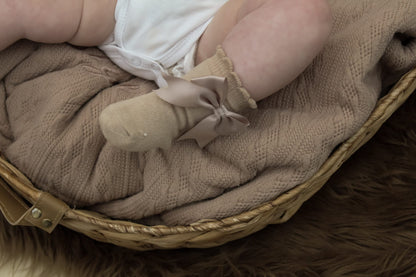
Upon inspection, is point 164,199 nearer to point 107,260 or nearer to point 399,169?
point 107,260

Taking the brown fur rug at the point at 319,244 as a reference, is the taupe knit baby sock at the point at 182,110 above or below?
above

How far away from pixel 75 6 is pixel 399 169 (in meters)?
0.75

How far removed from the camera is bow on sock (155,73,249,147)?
26.7 inches

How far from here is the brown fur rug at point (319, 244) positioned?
89 cm

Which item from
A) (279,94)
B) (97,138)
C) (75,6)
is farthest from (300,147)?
(75,6)

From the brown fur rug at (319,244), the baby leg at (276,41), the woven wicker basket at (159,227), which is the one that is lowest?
the brown fur rug at (319,244)

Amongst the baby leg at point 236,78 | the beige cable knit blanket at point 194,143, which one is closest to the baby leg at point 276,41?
the baby leg at point 236,78

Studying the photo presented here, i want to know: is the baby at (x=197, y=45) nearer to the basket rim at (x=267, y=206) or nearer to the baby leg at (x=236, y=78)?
the baby leg at (x=236, y=78)

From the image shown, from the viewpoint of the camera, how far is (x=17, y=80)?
36.6 inches

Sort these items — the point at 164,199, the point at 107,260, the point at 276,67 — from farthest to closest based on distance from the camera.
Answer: the point at 107,260 → the point at 164,199 → the point at 276,67

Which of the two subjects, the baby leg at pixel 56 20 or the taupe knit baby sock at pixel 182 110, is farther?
the baby leg at pixel 56 20

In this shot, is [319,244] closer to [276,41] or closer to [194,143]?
[194,143]

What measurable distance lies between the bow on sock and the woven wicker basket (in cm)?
16

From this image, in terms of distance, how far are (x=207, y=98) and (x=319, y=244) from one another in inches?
16.7
